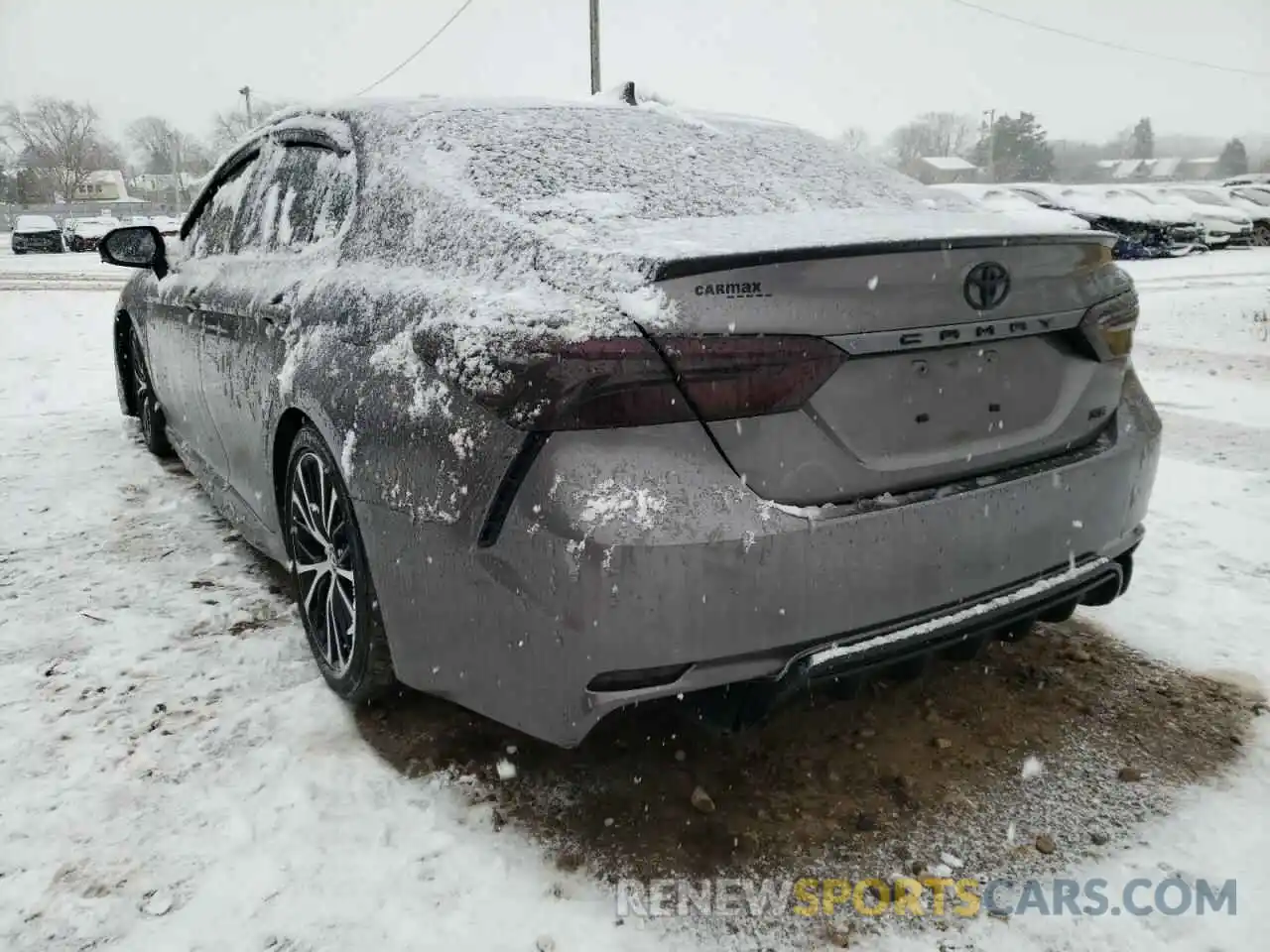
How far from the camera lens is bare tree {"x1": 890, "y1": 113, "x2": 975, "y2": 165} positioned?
120812 mm

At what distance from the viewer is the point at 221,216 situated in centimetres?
380

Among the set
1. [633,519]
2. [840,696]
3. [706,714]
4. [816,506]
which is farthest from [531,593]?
[840,696]

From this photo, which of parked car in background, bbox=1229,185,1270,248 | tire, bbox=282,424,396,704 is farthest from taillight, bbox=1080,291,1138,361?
parked car in background, bbox=1229,185,1270,248

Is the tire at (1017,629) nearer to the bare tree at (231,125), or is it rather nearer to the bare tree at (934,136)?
the bare tree at (231,125)

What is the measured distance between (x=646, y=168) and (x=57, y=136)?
340ft

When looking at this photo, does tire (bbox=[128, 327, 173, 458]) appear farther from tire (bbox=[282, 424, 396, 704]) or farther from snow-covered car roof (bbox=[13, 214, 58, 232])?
snow-covered car roof (bbox=[13, 214, 58, 232])

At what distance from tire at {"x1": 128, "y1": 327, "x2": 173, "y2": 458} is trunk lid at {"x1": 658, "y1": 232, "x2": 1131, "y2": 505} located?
13.4 feet

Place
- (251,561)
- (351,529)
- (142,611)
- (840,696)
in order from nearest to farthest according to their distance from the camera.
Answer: (840,696) → (351,529) → (142,611) → (251,561)

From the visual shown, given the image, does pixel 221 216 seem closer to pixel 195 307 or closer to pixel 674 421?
pixel 195 307

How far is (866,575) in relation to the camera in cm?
180

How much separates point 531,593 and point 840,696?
0.70 metres

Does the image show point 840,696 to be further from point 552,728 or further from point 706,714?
point 552,728

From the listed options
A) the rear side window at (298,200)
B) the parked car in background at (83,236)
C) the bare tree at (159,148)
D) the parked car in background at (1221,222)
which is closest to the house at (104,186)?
the bare tree at (159,148)

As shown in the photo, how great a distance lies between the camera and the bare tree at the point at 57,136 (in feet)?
279
